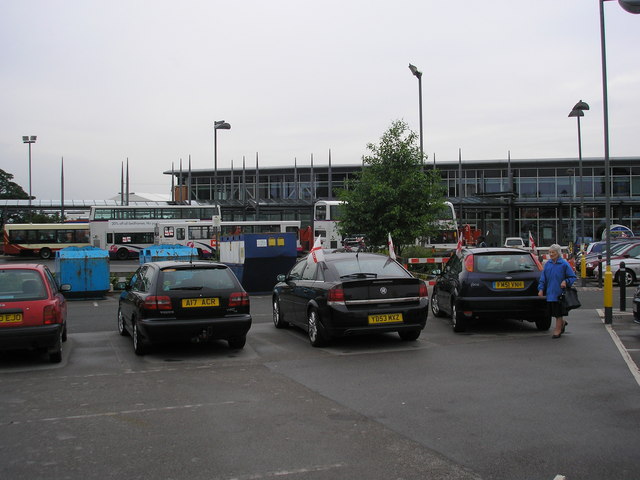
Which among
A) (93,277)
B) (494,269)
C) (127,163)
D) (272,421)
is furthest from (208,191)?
(272,421)

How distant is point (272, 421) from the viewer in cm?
601

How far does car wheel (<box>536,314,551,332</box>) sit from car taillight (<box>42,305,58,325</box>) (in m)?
8.21

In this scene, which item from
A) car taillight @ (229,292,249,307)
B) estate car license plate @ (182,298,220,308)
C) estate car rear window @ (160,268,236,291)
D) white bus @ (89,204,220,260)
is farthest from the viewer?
white bus @ (89,204,220,260)

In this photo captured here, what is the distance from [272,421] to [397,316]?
4327 millimetres

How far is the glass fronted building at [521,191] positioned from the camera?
193 feet

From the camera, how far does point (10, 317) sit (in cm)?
854

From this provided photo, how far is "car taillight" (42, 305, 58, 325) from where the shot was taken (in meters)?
8.70

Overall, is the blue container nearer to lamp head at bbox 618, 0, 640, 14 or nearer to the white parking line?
the white parking line

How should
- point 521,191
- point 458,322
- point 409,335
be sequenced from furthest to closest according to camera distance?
point 521,191 → point 458,322 → point 409,335

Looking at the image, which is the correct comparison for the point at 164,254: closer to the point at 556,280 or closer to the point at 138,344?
the point at 138,344

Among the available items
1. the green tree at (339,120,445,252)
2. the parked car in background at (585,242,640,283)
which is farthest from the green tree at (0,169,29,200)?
the parked car in background at (585,242,640,283)

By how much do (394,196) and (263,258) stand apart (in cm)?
884

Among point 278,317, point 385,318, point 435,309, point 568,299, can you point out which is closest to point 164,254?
point 278,317

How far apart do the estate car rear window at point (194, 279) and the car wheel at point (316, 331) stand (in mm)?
1411
